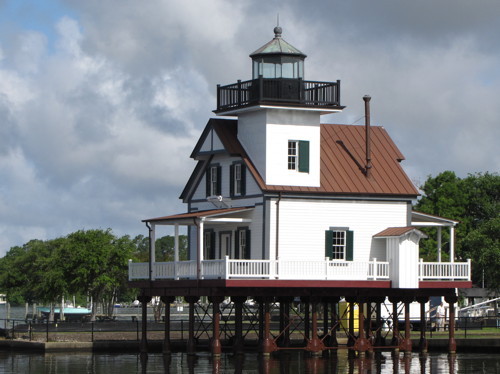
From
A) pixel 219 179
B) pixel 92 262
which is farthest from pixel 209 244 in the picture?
pixel 92 262

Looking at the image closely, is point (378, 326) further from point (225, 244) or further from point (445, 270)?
point (225, 244)

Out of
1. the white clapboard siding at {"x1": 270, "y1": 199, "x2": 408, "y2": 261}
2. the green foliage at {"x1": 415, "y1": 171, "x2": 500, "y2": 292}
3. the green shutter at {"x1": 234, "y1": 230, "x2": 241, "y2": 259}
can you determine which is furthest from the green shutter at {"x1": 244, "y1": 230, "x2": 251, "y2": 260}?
Result: the green foliage at {"x1": 415, "y1": 171, "x2": 500, "y2": 292}

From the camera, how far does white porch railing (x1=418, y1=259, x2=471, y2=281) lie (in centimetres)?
5328

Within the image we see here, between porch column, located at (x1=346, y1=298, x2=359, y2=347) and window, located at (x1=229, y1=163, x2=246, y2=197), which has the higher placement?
window, located at (x1=229, y1=163, x2=246, y2=197)

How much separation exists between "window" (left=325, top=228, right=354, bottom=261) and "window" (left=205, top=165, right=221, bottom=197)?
6.18 metres

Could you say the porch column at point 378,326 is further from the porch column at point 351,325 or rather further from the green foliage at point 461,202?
the green foliage at point 461,202

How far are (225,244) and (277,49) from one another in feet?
30.7

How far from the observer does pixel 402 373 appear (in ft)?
155

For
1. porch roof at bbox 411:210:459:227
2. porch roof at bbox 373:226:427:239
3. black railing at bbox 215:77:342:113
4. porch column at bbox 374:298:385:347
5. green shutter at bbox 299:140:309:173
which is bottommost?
porch column at bbox 374:298:385:347

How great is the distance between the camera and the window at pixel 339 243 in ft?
175

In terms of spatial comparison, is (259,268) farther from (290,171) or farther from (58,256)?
(58,256)

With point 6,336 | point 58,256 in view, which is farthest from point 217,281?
point 58,256

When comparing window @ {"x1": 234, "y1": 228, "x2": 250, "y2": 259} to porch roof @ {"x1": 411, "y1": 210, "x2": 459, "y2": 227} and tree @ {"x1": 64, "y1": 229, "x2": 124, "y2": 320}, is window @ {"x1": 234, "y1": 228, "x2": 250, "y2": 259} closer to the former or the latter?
porch roof @ {"x1": 411, "y1": 210, "x2": 459, "y2": 227}

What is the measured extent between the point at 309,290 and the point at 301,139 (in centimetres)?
720
